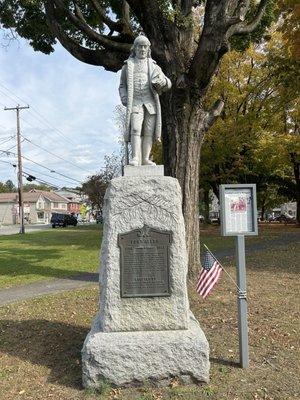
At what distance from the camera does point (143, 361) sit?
16.3ft

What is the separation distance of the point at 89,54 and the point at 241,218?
7223 mm

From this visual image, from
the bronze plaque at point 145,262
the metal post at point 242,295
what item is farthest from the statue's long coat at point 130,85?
the metal post at point 242,295

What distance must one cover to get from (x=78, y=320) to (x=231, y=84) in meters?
24.8

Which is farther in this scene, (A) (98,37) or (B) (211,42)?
(A) (98,37)

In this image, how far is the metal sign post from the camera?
5367 mm

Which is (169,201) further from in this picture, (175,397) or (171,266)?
(175,397)

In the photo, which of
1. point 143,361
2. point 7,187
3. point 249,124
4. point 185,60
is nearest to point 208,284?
point 143,361

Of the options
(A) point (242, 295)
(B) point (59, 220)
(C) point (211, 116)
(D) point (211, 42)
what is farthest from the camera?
(B) point (59, 220)

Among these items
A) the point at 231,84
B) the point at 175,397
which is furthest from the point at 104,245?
the point at 231,84

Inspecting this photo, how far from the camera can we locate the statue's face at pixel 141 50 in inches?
229

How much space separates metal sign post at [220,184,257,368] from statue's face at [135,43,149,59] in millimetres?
1880

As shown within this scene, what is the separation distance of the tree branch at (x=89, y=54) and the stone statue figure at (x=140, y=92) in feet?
17.7

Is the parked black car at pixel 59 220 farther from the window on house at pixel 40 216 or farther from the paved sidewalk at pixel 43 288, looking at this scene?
the window on house at pixel 40 216

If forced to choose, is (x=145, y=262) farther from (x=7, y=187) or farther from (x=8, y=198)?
(x=7, y=187)
